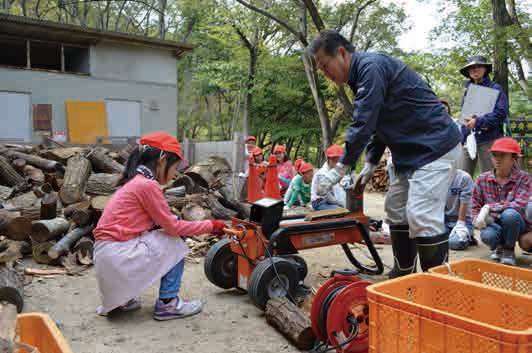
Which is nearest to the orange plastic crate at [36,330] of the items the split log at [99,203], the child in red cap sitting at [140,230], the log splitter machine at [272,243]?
the child in red cap sitting at [140,230]

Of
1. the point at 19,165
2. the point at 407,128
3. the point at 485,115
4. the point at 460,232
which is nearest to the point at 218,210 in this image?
the point at 19,165

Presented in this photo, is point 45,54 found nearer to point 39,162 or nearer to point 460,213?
point 39,162

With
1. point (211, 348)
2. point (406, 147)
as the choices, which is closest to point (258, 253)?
point (211, 348)

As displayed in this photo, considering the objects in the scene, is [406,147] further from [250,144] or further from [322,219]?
[250,144]

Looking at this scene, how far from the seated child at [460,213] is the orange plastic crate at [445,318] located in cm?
378

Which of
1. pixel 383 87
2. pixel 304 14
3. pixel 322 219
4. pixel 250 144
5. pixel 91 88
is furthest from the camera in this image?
pixel 91 88

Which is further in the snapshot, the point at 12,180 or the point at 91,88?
the point at 91,88

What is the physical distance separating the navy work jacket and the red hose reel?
86 cm

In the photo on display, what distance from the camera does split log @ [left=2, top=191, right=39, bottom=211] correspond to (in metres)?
5.71

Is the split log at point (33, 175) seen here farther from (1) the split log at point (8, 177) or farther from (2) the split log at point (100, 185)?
(2) the split log at point (100, 185)

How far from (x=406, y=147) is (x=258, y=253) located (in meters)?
1.34

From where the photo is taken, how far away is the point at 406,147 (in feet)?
10.1

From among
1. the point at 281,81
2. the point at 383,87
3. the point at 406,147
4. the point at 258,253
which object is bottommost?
the point at 258,253

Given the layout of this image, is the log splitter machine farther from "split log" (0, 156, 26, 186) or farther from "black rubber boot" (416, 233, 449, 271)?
"split log" (0, 156, 26, 186)
